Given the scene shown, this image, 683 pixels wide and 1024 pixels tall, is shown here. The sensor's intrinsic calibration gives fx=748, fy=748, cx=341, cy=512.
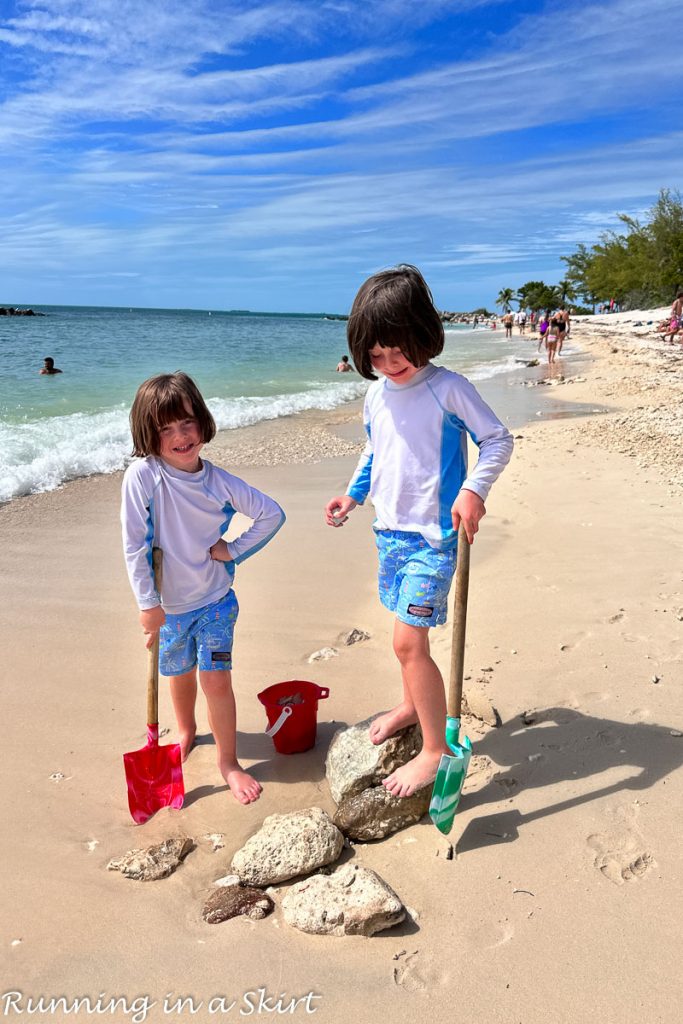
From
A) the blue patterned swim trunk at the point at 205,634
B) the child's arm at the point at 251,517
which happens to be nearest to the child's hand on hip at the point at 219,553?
the child's arm at the point at 251,517

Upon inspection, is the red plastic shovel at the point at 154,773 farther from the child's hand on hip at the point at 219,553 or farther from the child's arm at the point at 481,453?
the child's arm at the point at 481,453

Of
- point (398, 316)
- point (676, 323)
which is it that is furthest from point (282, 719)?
point (676, 323)

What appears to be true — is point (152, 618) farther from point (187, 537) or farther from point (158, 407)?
point (158, 407)

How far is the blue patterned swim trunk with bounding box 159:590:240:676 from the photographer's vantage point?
9.18ft

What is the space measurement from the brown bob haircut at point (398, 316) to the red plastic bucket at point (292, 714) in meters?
1.46

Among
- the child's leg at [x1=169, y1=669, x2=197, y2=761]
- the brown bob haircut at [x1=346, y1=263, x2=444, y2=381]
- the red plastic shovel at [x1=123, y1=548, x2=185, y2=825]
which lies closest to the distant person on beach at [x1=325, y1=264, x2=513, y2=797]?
the brown bob haircut at [x1=346, y1=263, x2=444, y2=381]

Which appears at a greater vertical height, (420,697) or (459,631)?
(459,631)

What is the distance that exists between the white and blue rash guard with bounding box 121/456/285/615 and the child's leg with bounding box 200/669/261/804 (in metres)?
0.29

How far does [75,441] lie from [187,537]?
802 cm

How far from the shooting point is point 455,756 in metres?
2.52

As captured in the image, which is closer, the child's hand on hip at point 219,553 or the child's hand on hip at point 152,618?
the child's hand on hip at point 152,618

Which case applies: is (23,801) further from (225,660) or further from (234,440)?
(234,440)

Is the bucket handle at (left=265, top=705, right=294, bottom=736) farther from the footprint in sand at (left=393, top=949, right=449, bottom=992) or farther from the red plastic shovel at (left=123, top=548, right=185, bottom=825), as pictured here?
the footprint in sand at (left=393, top=949, right=449, bottom=992)

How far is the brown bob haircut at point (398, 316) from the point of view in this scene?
2414mm
